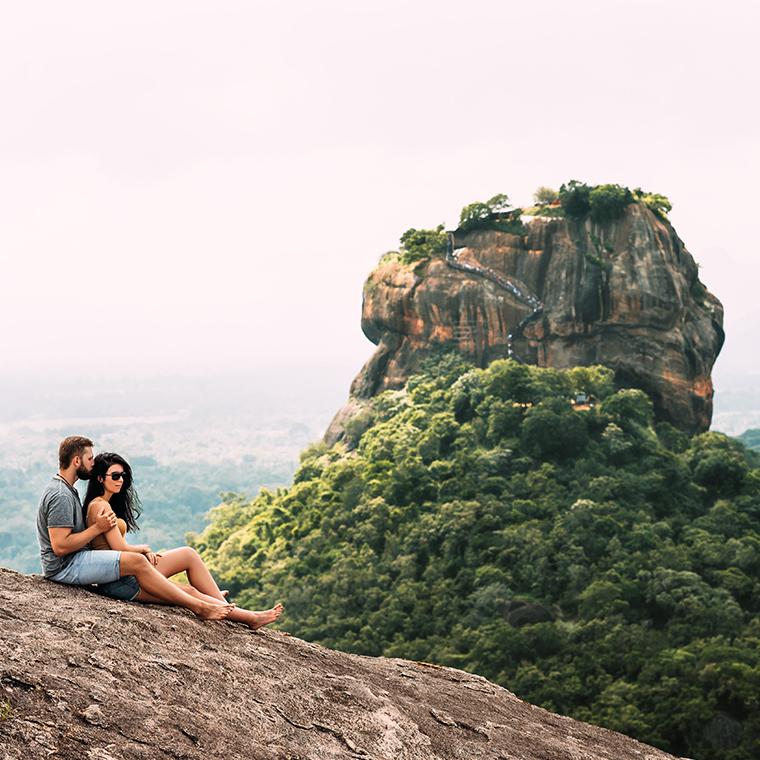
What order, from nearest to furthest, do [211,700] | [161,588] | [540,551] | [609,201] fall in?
[211,700] < [161,588] < [540,551] < [609,201]

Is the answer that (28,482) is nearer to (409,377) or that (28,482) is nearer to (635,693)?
(409,377)

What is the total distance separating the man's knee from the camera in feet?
20.1

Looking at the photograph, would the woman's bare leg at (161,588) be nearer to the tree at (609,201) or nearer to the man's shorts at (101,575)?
the man's shorts at (101,575)

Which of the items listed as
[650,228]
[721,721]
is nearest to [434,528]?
[721,721]

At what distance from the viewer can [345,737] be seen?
16.4 feet

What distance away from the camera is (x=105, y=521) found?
624 cm

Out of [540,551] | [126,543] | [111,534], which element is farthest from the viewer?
[540,551]

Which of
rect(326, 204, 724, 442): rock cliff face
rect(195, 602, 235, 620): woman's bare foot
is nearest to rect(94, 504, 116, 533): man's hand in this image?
rect(195, 602, 235, 620): woman's bare foot

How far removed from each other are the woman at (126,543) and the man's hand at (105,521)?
0.07 m

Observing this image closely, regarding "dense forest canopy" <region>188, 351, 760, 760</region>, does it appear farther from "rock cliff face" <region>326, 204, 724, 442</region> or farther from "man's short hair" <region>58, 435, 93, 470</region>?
"man's short hair" <region>58, 435, 93, 470</region>

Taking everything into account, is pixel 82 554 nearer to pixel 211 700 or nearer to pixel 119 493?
pixel 119 493

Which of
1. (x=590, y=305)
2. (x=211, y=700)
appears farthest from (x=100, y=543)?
(x=590, y=305)

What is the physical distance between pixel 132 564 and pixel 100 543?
1.55 feet

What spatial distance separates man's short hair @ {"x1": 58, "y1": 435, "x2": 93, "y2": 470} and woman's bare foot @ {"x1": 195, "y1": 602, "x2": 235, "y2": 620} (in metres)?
1.68
